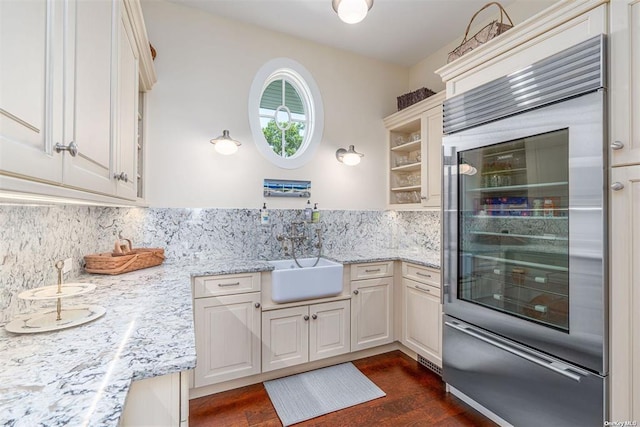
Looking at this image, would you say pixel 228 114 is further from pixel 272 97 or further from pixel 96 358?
pixel 96 358

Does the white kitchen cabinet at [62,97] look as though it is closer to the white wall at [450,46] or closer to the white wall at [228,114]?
the white wall at [228,114]

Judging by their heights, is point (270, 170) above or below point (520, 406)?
above

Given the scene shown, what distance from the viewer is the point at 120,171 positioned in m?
1.37

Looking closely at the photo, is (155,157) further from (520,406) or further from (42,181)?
(520,406)

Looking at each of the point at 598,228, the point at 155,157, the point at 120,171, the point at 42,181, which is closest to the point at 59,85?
the point at 42,181

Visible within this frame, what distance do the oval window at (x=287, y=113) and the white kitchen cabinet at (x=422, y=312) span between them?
57.4 inches

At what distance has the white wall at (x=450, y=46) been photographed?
89.1 inches

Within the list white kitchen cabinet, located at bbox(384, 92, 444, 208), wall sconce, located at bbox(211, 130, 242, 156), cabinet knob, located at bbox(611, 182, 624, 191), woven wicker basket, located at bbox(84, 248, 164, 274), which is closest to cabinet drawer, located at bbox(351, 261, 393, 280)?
white kitchen cabinet, located at bbox(384, 92, 444, 208)

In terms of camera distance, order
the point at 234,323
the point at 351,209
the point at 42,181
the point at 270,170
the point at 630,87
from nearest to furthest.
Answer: the point at 42,181 < the point at 630,87 < the point at 234,323 < the point at 270,170 < the point at 351,209

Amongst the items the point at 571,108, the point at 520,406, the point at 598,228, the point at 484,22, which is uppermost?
the point at 484,22

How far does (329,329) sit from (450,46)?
9.34 feet

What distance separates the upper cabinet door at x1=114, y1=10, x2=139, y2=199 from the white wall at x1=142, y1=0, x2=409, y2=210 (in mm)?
739

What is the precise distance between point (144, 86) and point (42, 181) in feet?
6.43

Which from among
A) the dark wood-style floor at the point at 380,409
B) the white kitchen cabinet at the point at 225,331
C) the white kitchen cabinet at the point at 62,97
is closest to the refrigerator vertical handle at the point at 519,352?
the dark wood-style floor at the point at 380,409
